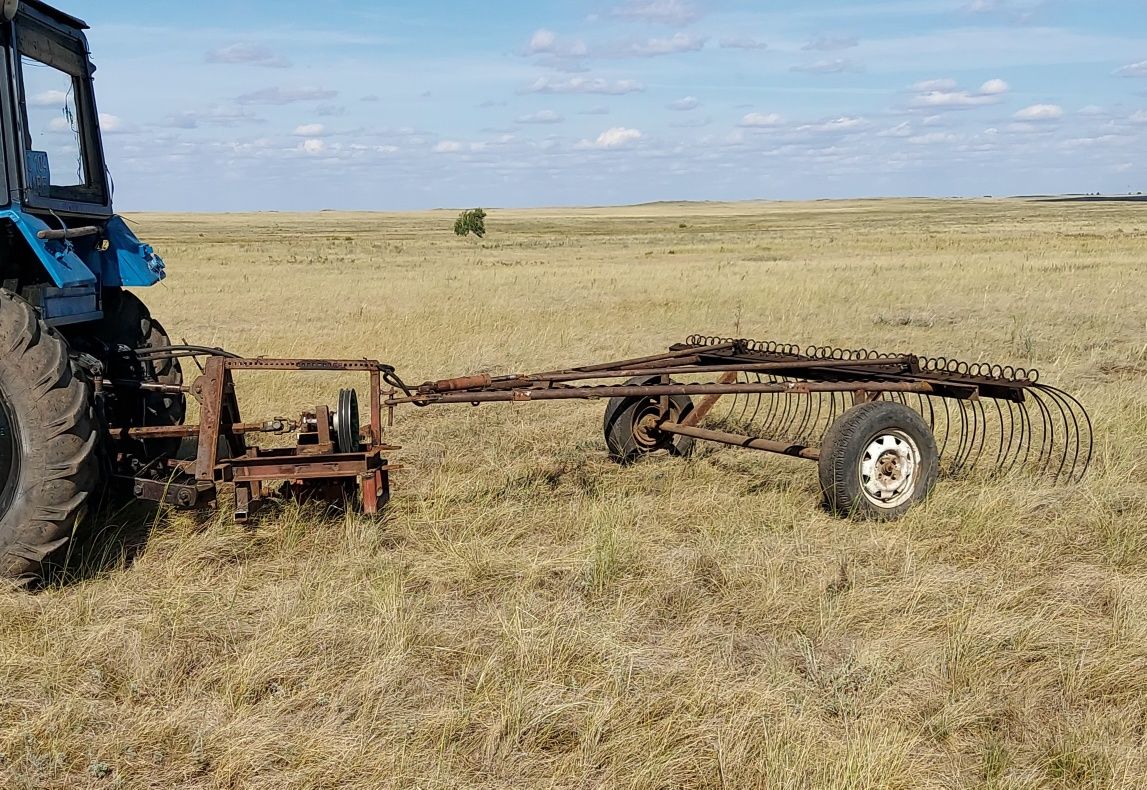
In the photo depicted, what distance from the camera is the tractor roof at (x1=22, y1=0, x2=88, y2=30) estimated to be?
5.23 metres

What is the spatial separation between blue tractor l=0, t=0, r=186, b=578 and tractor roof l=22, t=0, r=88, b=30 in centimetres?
1

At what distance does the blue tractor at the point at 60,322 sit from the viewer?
4.25 metres

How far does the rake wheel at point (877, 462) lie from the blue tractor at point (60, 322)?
351 centimetres

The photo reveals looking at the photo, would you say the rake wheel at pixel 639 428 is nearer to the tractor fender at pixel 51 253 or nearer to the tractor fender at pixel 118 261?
the tractor fender at pixel 118 261

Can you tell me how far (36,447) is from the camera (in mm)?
4230

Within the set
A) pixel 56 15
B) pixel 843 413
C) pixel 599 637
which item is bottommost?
pixel 599 637

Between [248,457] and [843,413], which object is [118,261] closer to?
[248,457]

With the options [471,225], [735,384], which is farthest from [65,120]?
[471,225]

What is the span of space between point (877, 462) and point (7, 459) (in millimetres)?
4371

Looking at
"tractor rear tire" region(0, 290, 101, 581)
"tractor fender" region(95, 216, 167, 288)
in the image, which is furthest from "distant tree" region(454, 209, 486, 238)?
"tractor rear tire" region(0, 290, 101, 581)

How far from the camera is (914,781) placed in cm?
308

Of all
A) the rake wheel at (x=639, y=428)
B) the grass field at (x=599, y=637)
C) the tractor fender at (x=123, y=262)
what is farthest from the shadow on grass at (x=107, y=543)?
the rake wheel at (x=639, y=428)

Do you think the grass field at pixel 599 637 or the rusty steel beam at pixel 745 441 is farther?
the rusty steel beam at pixel 745 441

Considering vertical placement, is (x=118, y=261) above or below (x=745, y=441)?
above
